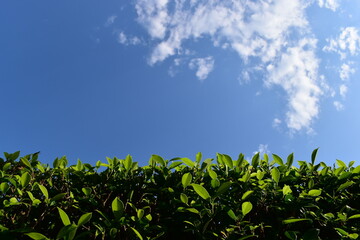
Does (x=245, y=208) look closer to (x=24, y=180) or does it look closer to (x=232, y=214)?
(x=232, y=214)

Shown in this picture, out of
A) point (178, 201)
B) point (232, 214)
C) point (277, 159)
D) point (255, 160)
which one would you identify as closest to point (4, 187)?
point (178, 201)

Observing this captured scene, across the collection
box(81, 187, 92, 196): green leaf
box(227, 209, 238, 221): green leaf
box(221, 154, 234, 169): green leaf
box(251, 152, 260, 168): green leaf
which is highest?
box(251, 152, 260, 168): green leaf

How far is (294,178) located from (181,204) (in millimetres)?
1386

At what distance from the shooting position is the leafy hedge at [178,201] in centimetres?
281

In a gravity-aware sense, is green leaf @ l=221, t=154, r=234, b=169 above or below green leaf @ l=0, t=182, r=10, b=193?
above

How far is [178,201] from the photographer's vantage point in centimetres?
304

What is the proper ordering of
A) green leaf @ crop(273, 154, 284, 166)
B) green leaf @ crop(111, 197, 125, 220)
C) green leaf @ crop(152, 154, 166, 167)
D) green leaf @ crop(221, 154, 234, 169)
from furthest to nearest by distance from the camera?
green leaf @ crop(273, 154, 284, 166) → green leaf @ crop(152, 154, 166, 167) → green leaf @ crop(221, 154, 234, 169) → green leaf @ crop(111, 197, 125, 220)

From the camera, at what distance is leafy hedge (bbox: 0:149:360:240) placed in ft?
9.22

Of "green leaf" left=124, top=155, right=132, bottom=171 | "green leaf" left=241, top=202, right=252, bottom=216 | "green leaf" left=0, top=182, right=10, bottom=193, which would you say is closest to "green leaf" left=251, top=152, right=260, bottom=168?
"green leaf" left=241, top=202, right=252, bottom=216

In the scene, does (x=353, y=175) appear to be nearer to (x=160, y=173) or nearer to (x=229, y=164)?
(x=229, y=164)

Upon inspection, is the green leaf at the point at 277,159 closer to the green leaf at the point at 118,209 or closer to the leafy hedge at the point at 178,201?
the leafy hedge at the point at 178,201

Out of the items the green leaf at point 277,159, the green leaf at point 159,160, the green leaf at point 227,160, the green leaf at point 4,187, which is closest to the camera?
the green leaf at point 4,187

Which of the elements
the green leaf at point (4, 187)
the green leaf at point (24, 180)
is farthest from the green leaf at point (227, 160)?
the green leaf at point (4, 187)

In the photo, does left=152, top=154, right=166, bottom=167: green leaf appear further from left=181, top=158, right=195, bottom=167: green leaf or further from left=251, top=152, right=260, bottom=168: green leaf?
left=251, top=152, right=260, bottom=168: green leaf
